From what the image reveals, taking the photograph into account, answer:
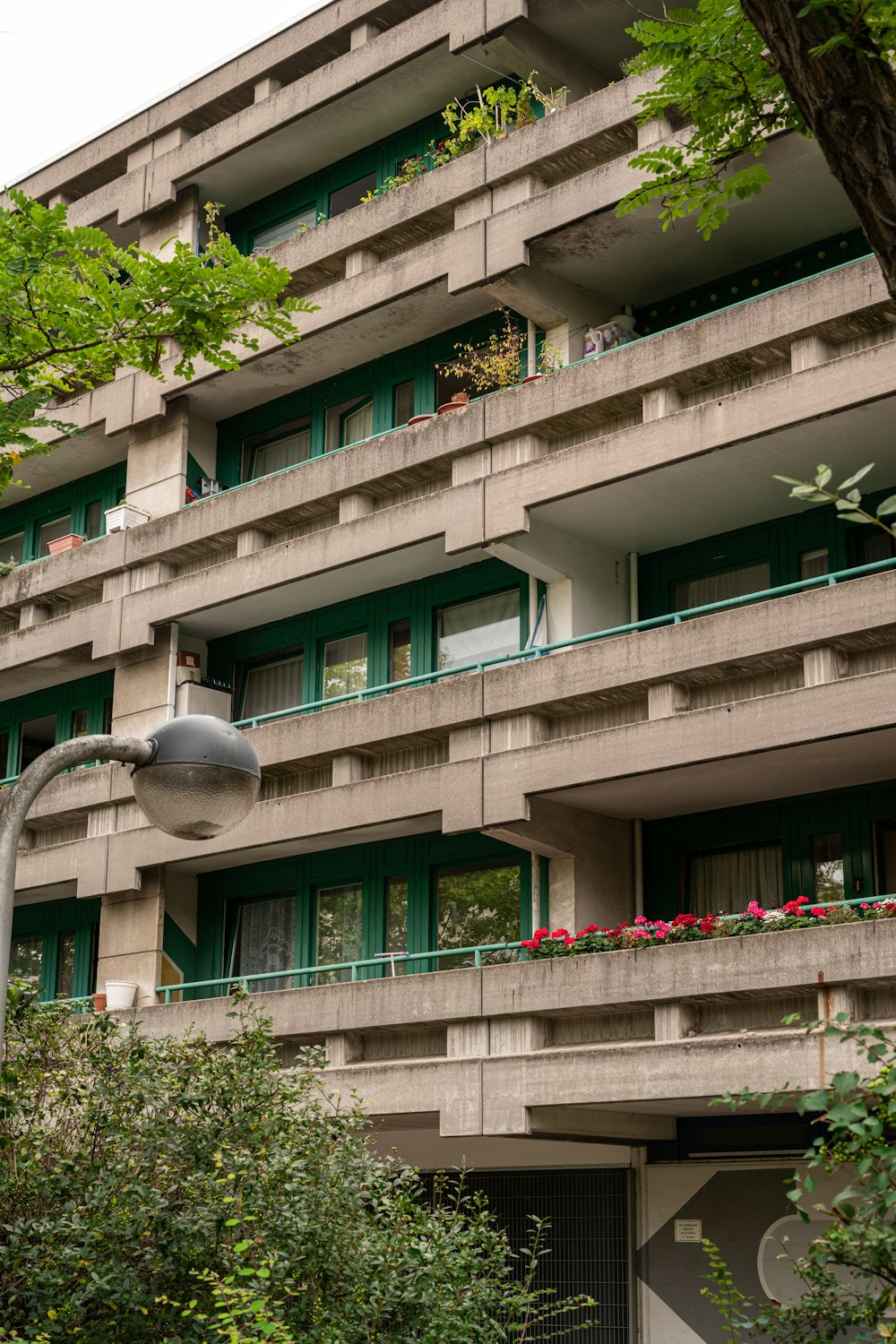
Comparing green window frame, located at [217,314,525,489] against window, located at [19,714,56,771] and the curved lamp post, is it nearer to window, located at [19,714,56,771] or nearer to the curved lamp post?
window, located at [19,714,56,771]

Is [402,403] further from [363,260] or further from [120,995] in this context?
[120,995]

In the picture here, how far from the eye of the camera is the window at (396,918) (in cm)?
2414

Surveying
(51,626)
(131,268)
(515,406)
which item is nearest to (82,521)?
(51,626)

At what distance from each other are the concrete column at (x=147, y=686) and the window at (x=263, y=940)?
3.44m

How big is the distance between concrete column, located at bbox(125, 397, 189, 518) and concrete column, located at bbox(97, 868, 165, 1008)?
6337 mm

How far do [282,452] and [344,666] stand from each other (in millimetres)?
4363

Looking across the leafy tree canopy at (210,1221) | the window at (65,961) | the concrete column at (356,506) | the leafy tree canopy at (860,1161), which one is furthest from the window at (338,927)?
the leafy tree canopy at (860,1161)

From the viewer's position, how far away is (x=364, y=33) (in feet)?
88.5

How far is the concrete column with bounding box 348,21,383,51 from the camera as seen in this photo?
26938 millimetres

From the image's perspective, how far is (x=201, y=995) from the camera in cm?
2686

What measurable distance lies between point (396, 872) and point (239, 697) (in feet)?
16.6

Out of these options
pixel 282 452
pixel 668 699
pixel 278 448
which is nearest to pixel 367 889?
pixel 668 699

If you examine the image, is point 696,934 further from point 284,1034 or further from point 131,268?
point 131,268

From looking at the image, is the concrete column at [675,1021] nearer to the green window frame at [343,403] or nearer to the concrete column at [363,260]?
the green window frame at [343,403]
